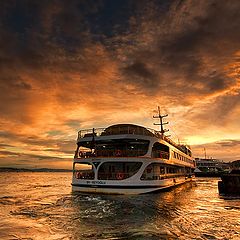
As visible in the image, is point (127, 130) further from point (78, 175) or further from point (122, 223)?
point (122, 223)

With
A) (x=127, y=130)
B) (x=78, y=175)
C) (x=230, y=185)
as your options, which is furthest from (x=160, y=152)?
(x=230, y=185)

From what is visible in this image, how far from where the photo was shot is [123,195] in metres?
25.1

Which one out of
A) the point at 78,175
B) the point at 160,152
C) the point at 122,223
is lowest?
the point at 122,223

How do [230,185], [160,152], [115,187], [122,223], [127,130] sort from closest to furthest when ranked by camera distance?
[122,223] → [115,187] → [127,130] → [160,152] → [230,185]

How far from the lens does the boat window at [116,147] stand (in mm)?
26891

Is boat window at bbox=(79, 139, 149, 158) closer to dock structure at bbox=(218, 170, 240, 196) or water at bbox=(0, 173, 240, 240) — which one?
water at bbox=(0, 173, 240, 240)

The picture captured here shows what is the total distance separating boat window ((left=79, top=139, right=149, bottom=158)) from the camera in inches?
1059

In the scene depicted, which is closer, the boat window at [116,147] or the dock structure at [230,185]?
the boat window at [116,147]

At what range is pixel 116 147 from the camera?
3122 cm

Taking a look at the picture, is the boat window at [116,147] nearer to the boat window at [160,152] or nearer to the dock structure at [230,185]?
the boat window at [160,152]

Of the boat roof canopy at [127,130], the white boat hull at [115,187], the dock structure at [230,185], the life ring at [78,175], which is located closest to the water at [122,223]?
the white boat hull at [115,187]

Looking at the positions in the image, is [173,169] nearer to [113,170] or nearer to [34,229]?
[113,170]

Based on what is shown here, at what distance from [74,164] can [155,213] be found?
14.5 meters

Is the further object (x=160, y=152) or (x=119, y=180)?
(x=160, y=152)
